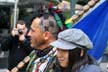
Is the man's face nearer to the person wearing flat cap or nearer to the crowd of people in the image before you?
the crowd of people

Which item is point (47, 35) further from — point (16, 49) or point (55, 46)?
point (16, 49)

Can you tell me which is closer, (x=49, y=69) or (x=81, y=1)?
(x=49, y=69)

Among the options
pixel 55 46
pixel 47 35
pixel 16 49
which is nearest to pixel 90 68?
pixel 55 46

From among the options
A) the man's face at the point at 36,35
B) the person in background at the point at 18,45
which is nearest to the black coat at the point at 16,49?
the person in background at the point at 18,45

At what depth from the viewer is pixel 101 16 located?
5.66m

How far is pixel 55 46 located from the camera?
3.18 m

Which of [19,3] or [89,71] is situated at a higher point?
[89,71]

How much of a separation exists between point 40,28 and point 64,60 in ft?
2.83

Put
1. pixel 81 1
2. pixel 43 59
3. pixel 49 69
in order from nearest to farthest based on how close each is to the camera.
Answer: pixel 49 69, pixel 43 59, pixel 81 1

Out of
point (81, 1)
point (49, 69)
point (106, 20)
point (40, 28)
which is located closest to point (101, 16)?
point (106, 20)

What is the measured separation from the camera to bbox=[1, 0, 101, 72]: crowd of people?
3121 millimetres

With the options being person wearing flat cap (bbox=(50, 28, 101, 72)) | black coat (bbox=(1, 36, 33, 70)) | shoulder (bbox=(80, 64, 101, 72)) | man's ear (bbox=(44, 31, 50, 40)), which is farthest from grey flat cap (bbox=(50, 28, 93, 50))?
black coat (bbox=(1, 36, 33, 70))

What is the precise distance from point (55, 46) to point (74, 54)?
0.16 metres

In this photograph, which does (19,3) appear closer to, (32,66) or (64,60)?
(32,66)
